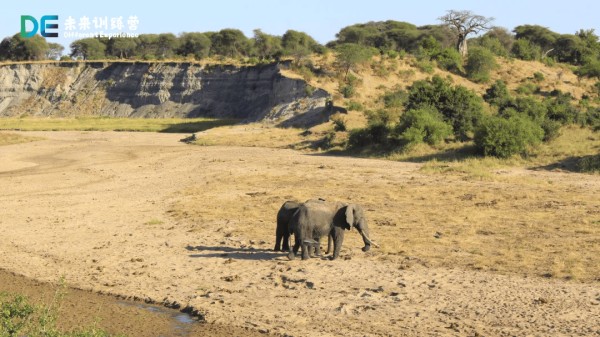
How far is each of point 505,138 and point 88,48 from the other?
90097 millimetres

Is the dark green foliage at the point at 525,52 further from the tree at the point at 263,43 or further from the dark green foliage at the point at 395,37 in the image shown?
the tree at the point at 263,43

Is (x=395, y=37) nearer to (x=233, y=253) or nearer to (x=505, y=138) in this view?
(x=505, y=138)

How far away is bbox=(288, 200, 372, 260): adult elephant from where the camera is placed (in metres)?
16.5

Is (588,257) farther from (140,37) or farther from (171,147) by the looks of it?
(140,37)

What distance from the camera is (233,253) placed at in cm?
1827

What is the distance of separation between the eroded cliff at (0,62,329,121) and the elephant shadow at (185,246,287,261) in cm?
5012

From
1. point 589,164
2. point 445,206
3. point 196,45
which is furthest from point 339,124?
point 196,45

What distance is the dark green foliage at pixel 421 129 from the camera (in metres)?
40.9

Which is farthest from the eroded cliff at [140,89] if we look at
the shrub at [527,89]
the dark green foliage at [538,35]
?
the dark green foliage at [538,35]

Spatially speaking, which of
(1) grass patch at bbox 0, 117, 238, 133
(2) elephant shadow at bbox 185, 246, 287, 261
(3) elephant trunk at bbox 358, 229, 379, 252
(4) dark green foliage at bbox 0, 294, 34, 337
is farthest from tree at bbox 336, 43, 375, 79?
(4) dark green foliage at bbox 0, 294, 34, 337

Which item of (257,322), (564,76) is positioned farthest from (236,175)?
(564,76)

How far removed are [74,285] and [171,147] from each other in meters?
37.7

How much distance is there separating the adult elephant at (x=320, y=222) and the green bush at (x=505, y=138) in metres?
20.9

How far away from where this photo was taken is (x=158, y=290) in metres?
15.7
